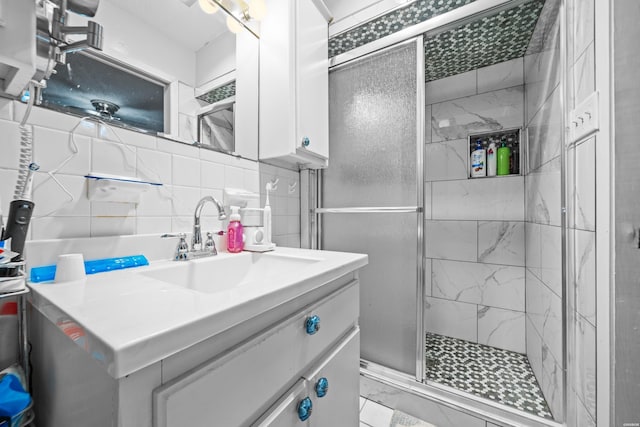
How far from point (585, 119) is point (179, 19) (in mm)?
1462

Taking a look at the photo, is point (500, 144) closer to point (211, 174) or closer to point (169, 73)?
point (211, 174)

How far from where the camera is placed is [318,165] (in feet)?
4.73

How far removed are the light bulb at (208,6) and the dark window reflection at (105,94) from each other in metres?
0.42

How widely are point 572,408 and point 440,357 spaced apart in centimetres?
70

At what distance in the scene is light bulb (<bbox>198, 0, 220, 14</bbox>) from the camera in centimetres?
98

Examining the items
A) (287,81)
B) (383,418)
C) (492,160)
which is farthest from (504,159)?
(383,418)

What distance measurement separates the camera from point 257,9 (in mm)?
1190

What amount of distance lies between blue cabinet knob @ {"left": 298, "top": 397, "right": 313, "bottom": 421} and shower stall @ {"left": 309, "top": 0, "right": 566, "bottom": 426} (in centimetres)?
82

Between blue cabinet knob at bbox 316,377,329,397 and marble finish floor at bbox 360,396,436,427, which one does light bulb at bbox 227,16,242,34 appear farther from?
marble finish floor at bbox 360,396,436,427

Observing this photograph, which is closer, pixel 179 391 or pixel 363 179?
pixel 179 391

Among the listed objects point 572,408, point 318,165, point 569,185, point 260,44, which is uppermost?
point 260,44

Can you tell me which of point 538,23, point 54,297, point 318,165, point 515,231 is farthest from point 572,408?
point 538,23

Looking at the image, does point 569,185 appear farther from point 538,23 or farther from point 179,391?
point 179,391

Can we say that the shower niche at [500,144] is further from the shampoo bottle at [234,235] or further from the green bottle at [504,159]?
the shampoo bottle at [234,235]
